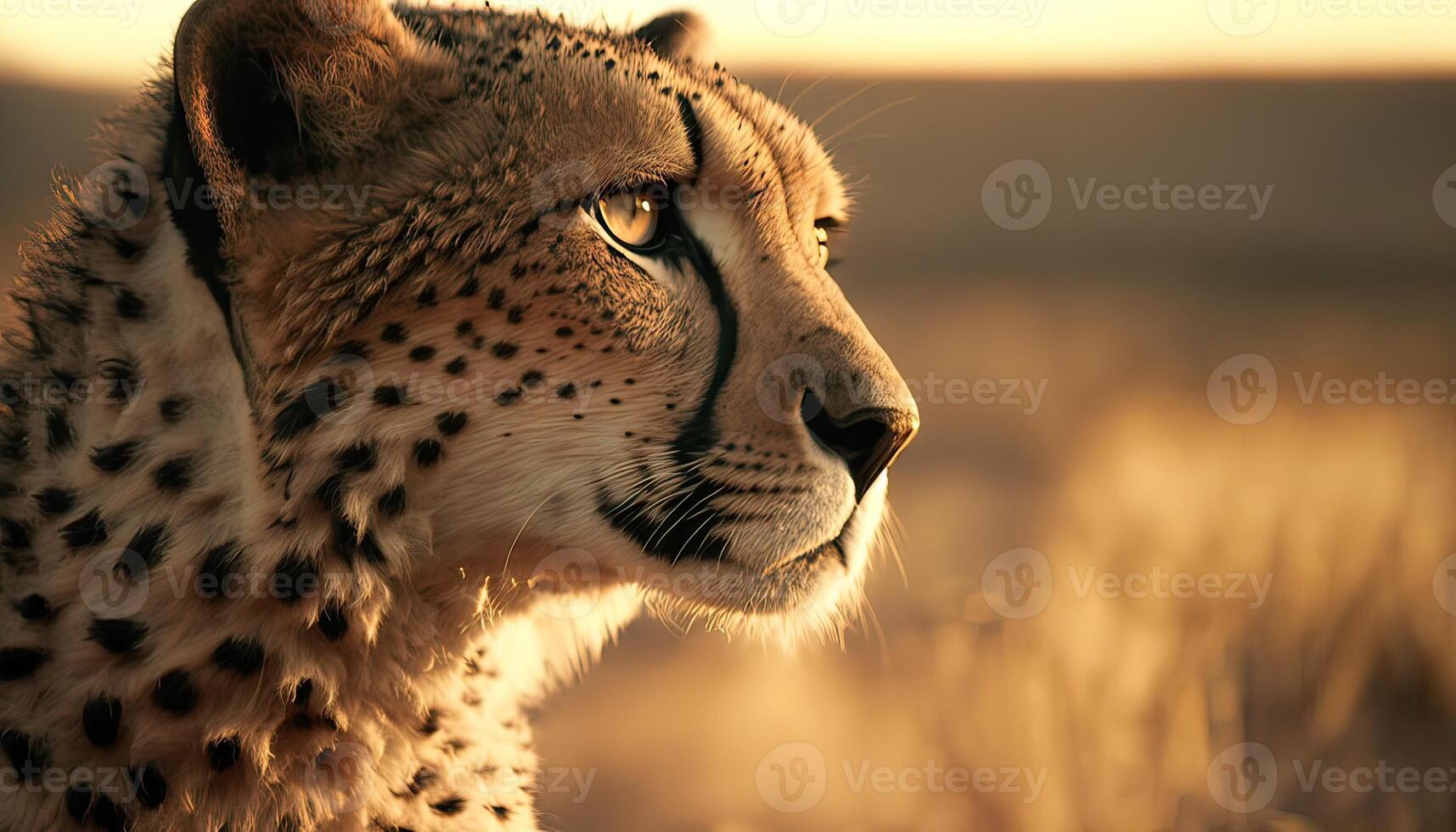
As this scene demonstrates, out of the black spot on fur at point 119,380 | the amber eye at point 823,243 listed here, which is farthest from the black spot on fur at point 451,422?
the amber eye at point 823,243

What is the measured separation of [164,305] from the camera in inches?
51.7

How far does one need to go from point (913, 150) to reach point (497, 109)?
4849 mm

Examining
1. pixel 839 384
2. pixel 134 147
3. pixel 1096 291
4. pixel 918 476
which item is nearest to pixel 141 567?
pixel 134 147

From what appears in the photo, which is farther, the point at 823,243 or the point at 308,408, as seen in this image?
the point at 823,243

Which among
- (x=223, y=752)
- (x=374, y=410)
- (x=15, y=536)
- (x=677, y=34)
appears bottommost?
(x=223, y=752)

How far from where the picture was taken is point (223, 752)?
129 centimetres

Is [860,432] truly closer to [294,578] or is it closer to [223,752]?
[294,578]

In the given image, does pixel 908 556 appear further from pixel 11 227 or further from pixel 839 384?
pixel 11 227

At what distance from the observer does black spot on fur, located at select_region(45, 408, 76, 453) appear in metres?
1.33

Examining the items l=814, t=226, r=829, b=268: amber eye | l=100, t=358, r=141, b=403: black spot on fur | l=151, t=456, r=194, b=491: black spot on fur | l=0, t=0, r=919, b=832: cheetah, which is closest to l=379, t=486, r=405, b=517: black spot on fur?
l=0, t=0, r=919, b=832: cheetah

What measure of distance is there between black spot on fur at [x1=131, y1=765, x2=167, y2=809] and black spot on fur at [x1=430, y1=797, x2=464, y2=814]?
348mm

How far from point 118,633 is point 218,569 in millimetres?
134

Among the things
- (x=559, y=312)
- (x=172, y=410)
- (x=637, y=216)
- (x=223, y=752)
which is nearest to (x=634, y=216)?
(x=637, y=216)

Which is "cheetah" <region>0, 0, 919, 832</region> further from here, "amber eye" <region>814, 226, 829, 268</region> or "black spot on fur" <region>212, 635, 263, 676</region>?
"amber eye" <region>814, 226, 829, 268</region>
